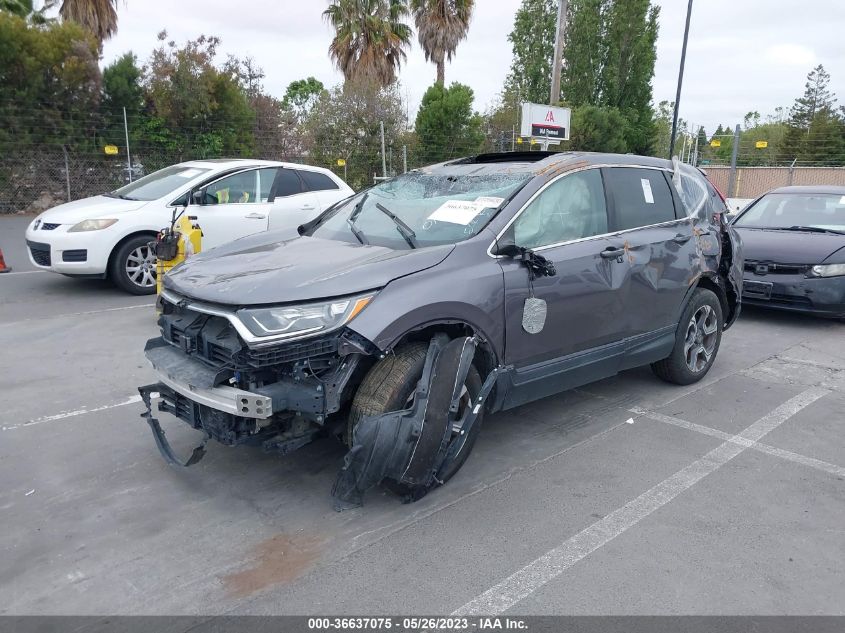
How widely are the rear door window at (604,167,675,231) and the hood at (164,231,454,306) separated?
5.27 feet

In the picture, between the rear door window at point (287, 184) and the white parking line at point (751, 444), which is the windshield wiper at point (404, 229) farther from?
the rear door window at point (287, 184)

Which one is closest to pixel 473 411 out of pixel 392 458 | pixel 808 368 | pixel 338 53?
pixel 392 458

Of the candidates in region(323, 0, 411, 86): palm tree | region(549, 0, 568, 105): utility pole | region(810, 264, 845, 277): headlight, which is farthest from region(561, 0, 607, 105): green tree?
region(810, 264, 845, 277): headlight

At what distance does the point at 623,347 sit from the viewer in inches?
187

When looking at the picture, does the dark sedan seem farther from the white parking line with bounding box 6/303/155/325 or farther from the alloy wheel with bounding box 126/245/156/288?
the alloy wheel with bounding box 126/245/156/288

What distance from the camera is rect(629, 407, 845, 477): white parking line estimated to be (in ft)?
13.7

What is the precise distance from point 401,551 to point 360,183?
1827 cm

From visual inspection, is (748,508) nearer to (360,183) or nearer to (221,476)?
(221,476)

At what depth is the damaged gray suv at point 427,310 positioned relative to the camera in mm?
3285

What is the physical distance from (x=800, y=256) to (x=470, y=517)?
19.5 feet

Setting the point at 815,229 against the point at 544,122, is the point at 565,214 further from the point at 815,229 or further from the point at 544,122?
Result: the point at 544,122

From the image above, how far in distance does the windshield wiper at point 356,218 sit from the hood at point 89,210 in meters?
4.55

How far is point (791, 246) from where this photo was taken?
7.81m

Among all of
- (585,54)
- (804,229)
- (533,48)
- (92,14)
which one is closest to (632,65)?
(585,54)
